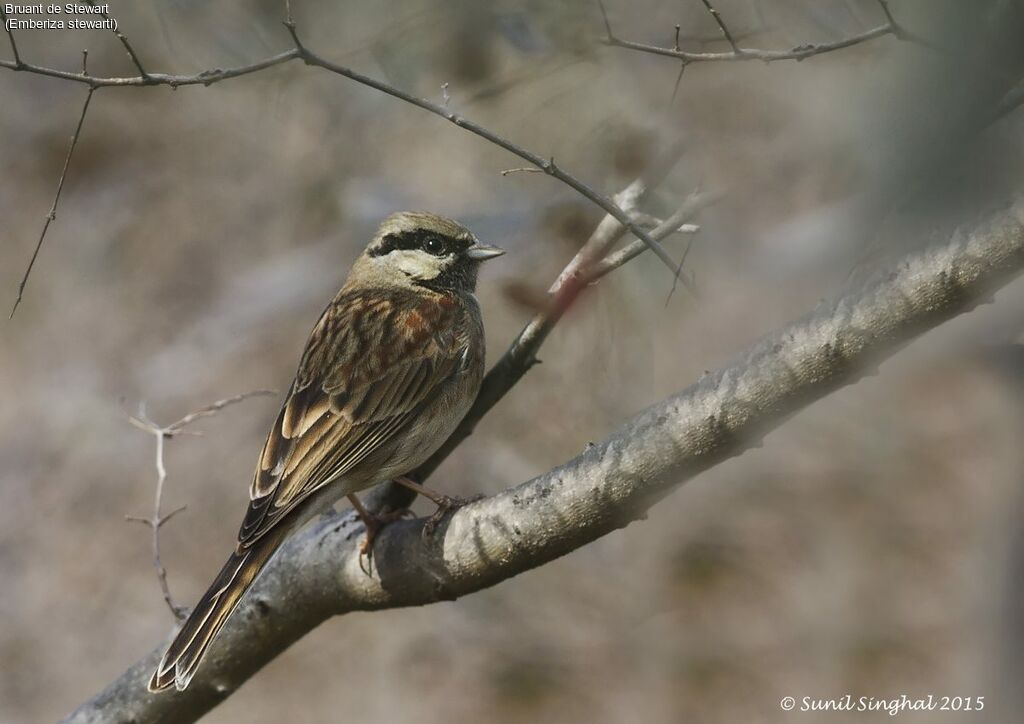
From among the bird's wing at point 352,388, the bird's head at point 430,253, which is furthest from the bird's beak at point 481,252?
the bird's wing at point 352,388

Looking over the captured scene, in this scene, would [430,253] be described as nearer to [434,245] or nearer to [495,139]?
[434,245]

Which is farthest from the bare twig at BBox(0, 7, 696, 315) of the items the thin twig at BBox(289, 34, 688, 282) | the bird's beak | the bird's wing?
the bird's beak

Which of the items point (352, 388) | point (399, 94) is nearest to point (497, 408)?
point (352, 388)

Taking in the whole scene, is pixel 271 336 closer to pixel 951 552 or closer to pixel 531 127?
pixel 531 127

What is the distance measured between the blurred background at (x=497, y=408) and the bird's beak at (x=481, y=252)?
0.51 feet

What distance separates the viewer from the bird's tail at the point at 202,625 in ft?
12.1

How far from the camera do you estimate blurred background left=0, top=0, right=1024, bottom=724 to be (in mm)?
5949

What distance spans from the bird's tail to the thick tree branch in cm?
12

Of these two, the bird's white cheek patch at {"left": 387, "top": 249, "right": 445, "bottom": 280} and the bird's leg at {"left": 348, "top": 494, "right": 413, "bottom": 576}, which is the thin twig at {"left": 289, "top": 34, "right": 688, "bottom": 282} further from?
the bird's white cheek patch at {"left": 387, "top": 249, "right": 445, "bottom": 280}

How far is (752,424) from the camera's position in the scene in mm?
2912

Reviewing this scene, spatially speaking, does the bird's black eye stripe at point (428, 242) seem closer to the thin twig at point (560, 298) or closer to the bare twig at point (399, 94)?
the thin twig at point (560, 298)

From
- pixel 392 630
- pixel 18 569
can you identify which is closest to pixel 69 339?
pixel 18 569

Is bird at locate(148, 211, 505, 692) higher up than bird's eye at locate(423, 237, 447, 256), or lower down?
lower down

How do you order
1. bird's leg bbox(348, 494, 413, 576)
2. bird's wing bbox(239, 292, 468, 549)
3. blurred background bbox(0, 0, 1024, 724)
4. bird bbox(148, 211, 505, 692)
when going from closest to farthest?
bird's leg bbox(348, 494, 413, 576), bird bbox(148, 211, 505, 692), bird's wing bbox(239, 292, 468, 549), blurred background bbox(0, 0, 1024, 724)
